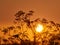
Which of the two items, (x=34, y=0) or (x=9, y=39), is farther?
(x=34, y=0)

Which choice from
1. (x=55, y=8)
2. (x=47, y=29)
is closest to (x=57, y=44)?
→ (x=47, y=29)

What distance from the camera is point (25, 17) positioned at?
4.03 meters

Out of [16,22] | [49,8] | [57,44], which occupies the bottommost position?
[57,44]

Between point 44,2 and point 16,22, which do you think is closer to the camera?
point 16,22

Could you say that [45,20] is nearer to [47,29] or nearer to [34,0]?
[47,29]

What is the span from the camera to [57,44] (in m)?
4.22

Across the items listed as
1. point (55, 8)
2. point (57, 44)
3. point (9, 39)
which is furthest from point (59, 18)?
point (9, 39)

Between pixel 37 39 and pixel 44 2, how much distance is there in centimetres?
66

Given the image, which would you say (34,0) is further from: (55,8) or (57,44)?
(57,44)

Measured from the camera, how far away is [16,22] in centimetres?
417

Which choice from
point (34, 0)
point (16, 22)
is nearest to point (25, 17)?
point (16, 22)

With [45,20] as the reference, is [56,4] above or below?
above

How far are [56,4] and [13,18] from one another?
748 millimetres

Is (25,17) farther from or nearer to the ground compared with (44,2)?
nearer to the ground
